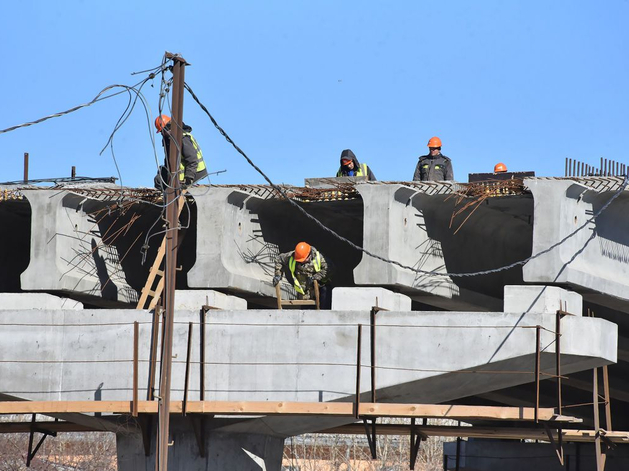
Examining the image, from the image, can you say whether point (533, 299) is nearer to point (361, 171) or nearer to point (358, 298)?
point (358, 298)

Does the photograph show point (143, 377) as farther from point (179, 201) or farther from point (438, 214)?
point (438, 214)

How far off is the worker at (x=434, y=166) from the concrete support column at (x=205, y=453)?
19.3 ft

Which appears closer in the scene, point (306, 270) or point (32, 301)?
point (32, 301)

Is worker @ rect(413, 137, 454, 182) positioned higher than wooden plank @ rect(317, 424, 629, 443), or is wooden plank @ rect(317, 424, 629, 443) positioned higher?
worker @ rect(413, 137, 454, 182)

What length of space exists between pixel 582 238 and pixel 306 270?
4.16 m

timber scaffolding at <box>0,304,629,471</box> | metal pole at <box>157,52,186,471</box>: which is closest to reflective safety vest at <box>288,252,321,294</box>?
timber scaffolding at <box>0,304,629,471</box>

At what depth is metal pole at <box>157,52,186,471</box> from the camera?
13555 millimetres

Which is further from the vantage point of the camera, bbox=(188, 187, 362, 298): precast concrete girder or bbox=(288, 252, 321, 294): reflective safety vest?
bbox=(288, 252, 321, 294): reflective safety vest

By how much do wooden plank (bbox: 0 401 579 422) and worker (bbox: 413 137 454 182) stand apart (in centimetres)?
607

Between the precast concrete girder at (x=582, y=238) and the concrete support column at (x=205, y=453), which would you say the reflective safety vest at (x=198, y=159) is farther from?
the precast concrete girder at (x=582, y=238)

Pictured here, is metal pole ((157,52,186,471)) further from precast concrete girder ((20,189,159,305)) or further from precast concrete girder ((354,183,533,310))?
precast concrete girder ((354,183,533,310))

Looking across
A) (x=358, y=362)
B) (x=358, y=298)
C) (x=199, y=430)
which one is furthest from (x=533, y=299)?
(x=199, y=430)

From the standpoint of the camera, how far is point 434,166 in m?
19.4

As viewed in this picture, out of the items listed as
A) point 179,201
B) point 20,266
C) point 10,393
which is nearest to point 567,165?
point 179,201
